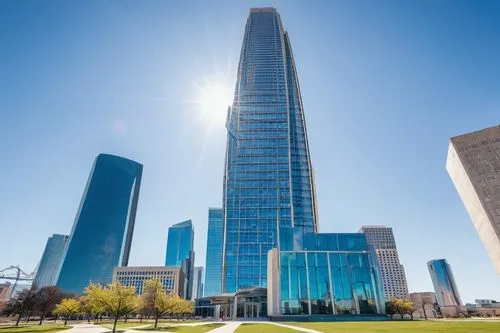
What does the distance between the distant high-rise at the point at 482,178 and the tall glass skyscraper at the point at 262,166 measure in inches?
3698

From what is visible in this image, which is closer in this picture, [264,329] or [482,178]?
[482,178]

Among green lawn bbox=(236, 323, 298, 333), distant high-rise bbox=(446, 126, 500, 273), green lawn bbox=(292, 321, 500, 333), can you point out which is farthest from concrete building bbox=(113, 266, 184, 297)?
distant high-rise bbox=(446, 126, 500, 273)

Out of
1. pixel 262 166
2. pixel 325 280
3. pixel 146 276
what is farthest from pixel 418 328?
pixel 146 276

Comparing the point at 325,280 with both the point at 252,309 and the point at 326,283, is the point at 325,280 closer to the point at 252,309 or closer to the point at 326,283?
the point at 326,283

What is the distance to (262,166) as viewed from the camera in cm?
12700

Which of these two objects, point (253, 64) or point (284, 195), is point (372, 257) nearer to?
point (284, 195)

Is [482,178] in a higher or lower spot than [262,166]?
lower

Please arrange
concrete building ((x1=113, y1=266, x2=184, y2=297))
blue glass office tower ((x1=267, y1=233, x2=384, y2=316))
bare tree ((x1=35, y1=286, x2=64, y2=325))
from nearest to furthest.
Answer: blue glass office tower ((x1=267, y1=233, x2=384, y2=316)) → bare tree ((x1=35, y1=286, x2=64, y2=325)) → concrete building ((x1=113, y1=266, x2=184, y2=297))

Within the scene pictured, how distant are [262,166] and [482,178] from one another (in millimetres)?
108651

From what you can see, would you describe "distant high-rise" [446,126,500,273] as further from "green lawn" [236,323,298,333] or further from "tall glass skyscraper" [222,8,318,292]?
"tall glass skyscraper" [222,8,318,292]

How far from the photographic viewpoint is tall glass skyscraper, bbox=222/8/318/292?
11100 cm

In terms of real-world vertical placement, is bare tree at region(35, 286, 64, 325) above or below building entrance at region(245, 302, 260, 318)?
above

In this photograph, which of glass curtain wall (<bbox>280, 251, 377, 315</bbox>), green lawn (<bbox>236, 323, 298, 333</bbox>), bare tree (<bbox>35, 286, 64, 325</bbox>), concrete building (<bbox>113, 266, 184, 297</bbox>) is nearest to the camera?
green lawn (<bbox>236, 323, 298, 333</bbox>)

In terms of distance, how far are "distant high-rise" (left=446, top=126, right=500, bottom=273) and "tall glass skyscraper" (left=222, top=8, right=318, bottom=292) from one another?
9394 centimetres
